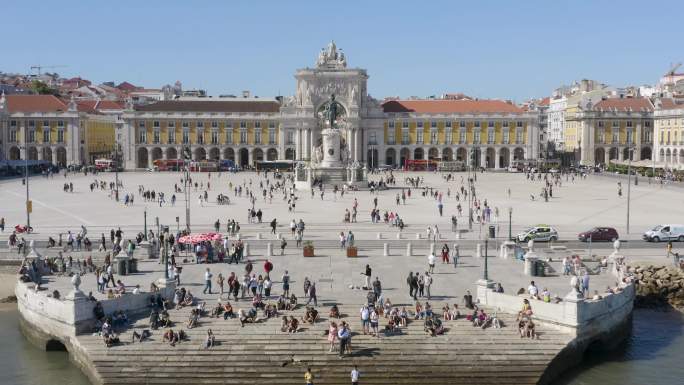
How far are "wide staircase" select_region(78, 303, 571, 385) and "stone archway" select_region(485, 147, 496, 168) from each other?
99.2 meters

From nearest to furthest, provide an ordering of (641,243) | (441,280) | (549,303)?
(549,303) < (441,280) < (641,243)

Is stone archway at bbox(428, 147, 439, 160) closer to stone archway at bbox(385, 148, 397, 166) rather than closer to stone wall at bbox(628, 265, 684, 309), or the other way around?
stone archway at bbox(385, 148, 397, 166)

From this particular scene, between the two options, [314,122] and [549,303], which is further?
[314,122]

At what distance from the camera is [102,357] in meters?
A: 23.2

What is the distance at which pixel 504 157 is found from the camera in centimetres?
12175

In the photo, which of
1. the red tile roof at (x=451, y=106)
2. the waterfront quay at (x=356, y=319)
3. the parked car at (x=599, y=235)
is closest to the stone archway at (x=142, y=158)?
the red tile roof at (x=451, y=106)

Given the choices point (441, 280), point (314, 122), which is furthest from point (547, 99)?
point (441, 280)

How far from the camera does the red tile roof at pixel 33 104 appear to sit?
116m

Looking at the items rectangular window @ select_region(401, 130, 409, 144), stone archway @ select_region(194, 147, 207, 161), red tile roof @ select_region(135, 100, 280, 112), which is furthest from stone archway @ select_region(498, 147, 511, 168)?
stone archway @ select_region(194, 147, 207, 161)

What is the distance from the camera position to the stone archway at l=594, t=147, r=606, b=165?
12106 centimetres

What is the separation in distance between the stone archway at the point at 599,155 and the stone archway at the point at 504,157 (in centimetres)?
1216

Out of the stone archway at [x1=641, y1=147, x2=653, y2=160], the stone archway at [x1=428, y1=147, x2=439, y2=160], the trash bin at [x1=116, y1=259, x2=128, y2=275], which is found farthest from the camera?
the stone archway at [x1=428, y1=147, x2=439, y2=160]

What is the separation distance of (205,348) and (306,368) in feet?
9.32

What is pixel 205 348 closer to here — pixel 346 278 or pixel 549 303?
pixel 346 278
